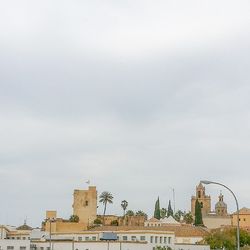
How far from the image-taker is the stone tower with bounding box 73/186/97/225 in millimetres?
179750

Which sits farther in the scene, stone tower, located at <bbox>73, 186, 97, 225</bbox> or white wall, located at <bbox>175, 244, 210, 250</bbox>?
stone tower, located at <bbox>73, 186, 97, 225</bbox>

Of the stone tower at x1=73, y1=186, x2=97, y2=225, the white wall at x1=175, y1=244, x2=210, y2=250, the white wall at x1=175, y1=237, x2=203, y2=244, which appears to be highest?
the stone tower at x1=73, y1=186, x2=97, y2=225

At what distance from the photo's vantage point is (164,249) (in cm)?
11338

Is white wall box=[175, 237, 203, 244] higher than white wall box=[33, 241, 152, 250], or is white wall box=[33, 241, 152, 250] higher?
white wall box=[175, 237, 203, 244]

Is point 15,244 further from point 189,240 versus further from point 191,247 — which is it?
point 189,240

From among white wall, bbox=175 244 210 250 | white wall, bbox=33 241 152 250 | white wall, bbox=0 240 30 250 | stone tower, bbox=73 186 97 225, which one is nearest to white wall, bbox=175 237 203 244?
white wall, bbox=175 244 210 250

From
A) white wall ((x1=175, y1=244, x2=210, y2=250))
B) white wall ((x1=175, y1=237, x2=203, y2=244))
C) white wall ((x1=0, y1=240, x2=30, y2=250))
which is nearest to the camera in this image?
white wall ((x1=0, y1=240, x2=30, y2=250))

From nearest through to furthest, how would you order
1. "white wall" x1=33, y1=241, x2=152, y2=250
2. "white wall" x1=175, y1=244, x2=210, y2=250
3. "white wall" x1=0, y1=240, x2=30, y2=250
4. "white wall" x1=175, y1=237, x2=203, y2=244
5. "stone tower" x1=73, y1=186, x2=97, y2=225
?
"white wall" x1=0, y1=240, x2=30, y2=250
"white wall" x1=33, y1=241, x2=152, y2=250
"white wall" x1=175, y1=244, x2=210, y2=250
"white wall" x1=175, y1=237, x2=203, y2=244
"stone tower" x1=73, y1=186, x2=97, y2=225

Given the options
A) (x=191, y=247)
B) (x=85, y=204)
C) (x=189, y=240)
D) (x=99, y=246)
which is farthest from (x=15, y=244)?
(x=85, y=204)

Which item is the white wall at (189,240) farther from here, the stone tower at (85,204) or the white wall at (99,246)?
the stone tower at (85,204)

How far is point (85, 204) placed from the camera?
590 ft

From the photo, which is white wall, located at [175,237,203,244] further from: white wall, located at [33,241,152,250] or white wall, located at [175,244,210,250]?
white wall, located at [33,241,152,250]

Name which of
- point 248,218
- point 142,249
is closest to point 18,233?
point 142,249

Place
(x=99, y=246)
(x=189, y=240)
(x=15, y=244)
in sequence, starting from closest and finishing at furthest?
(x=99, y=246) → (x=15, y=244) → (x=189, y=240)
